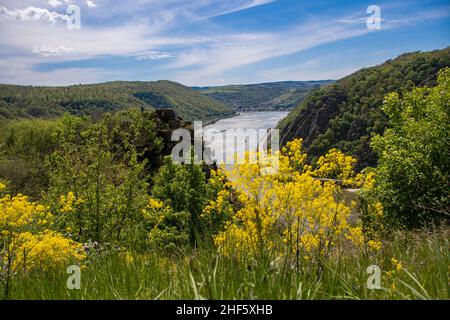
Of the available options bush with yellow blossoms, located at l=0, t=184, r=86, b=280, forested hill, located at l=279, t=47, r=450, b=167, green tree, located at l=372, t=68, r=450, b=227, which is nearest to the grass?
bush with yellow blossoms, located at l=0, t=184, r=86, b=280

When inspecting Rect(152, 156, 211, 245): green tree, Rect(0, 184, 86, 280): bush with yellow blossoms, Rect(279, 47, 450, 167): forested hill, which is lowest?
Rect(152, 156, 211, 245): green tree

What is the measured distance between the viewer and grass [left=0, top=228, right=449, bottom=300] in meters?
2.56

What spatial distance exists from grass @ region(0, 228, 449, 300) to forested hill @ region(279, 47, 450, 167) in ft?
280

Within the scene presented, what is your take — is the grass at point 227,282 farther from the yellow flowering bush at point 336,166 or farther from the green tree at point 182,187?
the green tree at point 182,187

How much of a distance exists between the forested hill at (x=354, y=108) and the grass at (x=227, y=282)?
280 feet

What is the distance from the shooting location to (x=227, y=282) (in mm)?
2738

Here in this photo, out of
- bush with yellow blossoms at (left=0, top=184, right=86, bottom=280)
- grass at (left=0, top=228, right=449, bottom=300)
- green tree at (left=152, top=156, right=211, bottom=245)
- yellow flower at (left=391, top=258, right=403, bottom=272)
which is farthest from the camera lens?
green tree at (left=152, top=156, right=211, bottom=245)

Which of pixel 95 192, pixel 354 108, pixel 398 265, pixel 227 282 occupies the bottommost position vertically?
pixel 95 192

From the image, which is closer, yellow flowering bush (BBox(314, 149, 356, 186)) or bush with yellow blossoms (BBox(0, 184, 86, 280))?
bush with yellow blossoms (BBox(0, 184, 86, 280))

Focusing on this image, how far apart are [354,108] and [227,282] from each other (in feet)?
356

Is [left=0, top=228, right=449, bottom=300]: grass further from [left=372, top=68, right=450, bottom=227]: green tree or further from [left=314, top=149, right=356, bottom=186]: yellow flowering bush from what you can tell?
[left=372, top=68, right=450, bottom=227]: green tree

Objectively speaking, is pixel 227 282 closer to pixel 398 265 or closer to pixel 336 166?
pixel 398 265

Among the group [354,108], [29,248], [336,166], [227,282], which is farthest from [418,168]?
[354,108]

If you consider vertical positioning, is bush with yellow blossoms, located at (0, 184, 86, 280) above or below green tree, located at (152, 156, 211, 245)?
above
